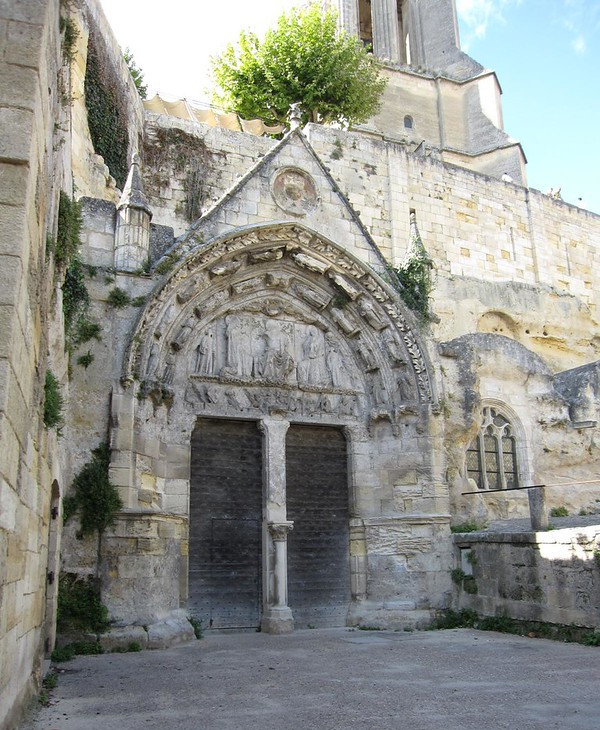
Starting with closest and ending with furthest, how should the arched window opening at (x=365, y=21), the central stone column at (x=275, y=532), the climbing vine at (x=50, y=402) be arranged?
the climbing vine at (x=50, y=402) → the central stone column at (x=275, y=532) → the arched window opening at (x=365, y=21)

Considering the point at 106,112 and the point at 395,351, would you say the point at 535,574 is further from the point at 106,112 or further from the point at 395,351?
the point at 106,112

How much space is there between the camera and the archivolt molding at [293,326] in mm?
10422

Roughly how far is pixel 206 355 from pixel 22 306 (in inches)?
278

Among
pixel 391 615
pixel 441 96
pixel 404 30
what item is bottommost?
pixel 391 615

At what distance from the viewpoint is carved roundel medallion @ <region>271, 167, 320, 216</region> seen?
36.3 feet

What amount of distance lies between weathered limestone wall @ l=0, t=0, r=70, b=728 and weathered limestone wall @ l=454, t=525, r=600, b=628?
605cm

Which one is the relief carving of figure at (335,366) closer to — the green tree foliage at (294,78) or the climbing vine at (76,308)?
the climbing vine at (76,308)

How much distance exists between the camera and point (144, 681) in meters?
6.28

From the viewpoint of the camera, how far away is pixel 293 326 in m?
11.5

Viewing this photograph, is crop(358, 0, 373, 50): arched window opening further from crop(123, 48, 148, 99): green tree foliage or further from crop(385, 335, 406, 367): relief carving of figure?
crop(385, 335, 406, 367): relief carving of figure

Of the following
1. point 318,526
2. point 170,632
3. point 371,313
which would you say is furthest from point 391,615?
point 371,313

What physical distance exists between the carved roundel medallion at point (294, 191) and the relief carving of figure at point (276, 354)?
1.80 metres

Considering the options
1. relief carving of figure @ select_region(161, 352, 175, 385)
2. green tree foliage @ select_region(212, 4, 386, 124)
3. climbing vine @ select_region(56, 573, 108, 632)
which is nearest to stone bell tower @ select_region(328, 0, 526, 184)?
green tree foliage @ select_region(212, 4, 386, 124)

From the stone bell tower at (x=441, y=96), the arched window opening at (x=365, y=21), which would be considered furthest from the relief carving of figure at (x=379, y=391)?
the arched window opening at (x=365, y=21)
